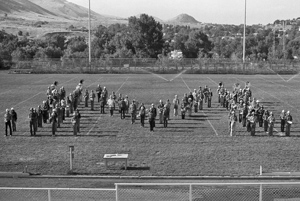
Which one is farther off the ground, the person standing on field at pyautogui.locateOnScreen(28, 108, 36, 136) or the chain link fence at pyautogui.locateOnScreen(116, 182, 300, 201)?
the person standing on field at pyautogui.locateOnScreen(28, 108, 36, 136)

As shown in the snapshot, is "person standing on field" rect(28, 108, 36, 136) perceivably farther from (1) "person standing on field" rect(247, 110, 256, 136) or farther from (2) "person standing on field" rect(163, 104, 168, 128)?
(1) "person standing on field" rect(247, 110, 256, 136)

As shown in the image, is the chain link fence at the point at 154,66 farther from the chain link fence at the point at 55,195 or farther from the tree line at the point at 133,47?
the chain link fence at the point at 55,195

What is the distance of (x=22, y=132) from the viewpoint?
70.8 feet

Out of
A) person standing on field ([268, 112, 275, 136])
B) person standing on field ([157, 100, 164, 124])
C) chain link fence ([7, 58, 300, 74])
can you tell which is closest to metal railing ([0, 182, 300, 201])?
person standing on field ([268, 112, 275, 136])

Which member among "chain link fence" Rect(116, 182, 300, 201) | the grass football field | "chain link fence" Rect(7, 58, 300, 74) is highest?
"chain link fence" Rect(7, 58, 300, 74)

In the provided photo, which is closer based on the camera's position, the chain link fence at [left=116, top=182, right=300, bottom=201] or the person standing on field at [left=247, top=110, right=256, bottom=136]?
the chain link fence at [left=116, top=182, right=300, bottom=201]

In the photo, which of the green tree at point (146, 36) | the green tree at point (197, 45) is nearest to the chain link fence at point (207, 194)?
the green tree at point (146, 36)

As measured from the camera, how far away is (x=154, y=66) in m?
64.8

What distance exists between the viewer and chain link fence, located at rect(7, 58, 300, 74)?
61156mm

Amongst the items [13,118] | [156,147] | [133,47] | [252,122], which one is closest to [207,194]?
[156,147]

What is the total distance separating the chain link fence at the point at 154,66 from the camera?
61156 millimetres

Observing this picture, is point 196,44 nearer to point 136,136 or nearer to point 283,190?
point 136,136

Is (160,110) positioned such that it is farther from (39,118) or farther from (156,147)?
(39,118)

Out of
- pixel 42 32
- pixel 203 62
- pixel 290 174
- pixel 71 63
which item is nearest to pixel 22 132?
pixel 290 174
